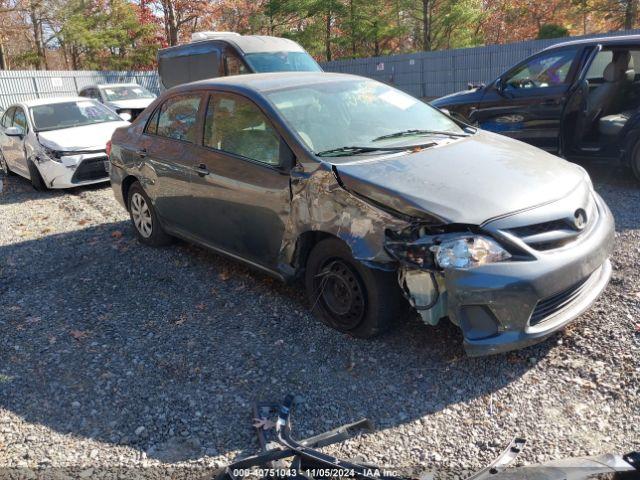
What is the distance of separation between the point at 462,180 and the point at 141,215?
3.79 m

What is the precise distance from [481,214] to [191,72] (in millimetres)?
9766

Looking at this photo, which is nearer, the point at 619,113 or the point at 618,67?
the point at 618,67

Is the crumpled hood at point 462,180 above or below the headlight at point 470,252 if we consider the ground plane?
above

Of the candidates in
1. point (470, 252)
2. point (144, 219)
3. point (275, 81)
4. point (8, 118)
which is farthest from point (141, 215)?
point (8, 118)

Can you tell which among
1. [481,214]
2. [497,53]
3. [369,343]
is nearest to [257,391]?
[369,343]

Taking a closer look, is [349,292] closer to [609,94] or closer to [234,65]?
[609,94]

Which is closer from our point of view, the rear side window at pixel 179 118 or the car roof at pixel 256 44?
the rear side window at pixel 179 118

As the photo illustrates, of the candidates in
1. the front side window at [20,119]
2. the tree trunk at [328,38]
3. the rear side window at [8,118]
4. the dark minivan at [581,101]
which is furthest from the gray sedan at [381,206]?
the tree trunk at [328,38]

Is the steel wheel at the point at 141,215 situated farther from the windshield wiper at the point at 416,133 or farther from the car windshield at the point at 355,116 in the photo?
the windshield wiper at the point at 416,133

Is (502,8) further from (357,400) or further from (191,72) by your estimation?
(357,400)

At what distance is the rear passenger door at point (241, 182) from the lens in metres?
4.02

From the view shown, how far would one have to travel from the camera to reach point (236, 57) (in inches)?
406

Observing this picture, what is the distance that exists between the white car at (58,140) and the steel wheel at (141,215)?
10.6ft

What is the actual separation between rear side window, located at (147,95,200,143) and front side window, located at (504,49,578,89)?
4.67 m
